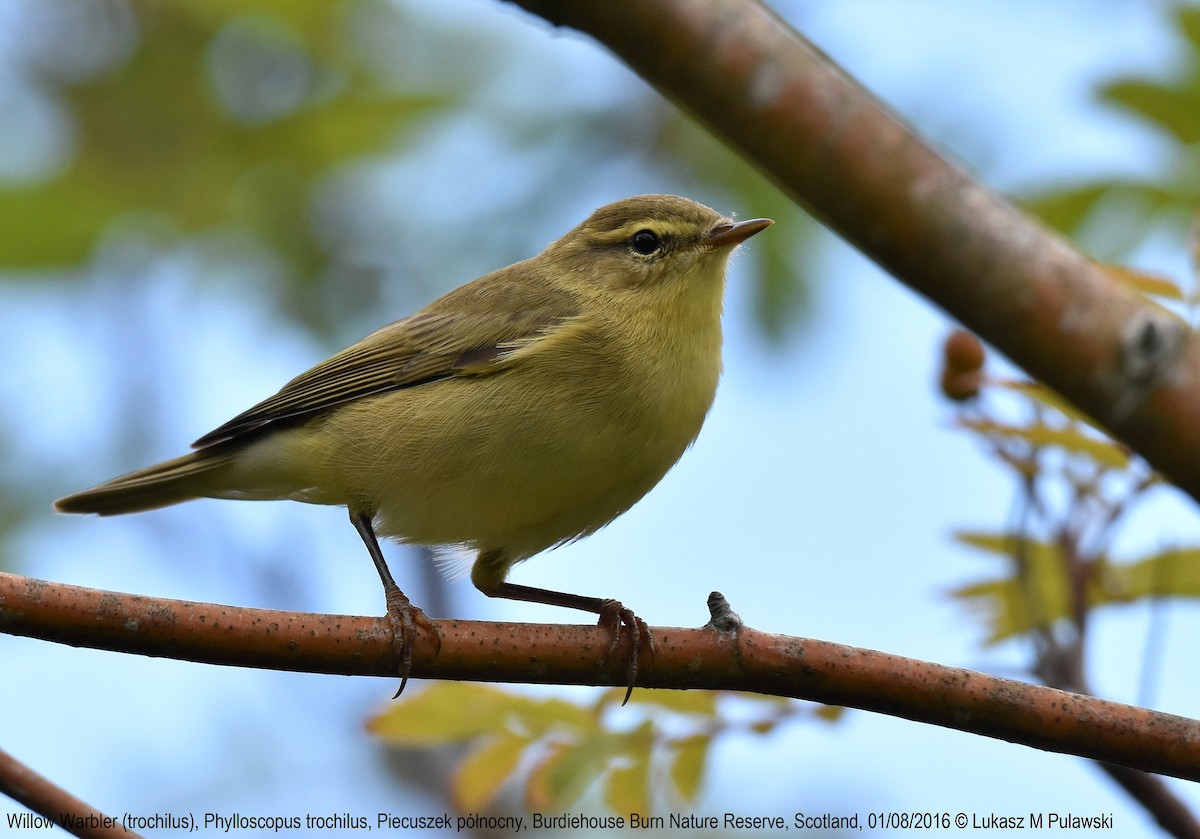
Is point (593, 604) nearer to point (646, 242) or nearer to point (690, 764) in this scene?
point (690, 764)

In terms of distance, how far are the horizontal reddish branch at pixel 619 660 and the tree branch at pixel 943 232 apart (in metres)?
1.14

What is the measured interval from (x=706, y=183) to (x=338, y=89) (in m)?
1.92

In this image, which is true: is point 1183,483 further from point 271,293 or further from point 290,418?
point 271,293

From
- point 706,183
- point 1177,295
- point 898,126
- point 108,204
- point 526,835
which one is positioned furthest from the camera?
point 706,183

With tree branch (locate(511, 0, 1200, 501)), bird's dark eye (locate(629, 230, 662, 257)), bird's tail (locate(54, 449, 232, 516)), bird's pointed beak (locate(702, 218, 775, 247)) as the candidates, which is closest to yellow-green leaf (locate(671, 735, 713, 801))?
tree branch (locate(511, 0, 1200, 501))

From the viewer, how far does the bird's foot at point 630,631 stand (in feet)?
10.2

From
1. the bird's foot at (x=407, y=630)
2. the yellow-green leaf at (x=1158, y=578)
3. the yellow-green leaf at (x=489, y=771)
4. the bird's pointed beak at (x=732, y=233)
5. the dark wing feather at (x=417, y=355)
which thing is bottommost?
the yellow-green leaf at (x=489, y=771)

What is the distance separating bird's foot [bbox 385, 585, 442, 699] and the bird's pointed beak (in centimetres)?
185

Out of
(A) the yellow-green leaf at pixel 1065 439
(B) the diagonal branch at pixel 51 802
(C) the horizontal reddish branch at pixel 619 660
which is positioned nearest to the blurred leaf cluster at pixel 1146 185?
(A) the yellow-green leaf at pixel 1065 439

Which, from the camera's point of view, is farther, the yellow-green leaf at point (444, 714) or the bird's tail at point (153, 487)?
the bird's tail at point (153, 487)

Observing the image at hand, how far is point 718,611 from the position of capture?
305 centimetres

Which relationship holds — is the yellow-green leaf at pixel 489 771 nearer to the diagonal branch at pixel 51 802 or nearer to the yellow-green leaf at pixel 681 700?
the yellow-green leaf at pixel 681 700

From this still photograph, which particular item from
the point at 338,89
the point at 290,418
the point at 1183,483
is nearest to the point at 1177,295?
the point at 1183,483

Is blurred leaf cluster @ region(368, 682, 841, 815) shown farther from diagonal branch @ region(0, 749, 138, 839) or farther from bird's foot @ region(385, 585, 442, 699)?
diagonal branch @ region(0, 749, 138, 839)
